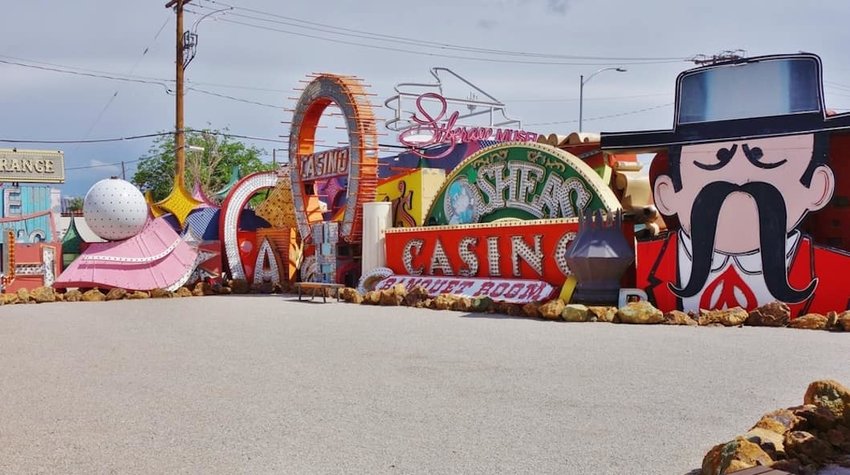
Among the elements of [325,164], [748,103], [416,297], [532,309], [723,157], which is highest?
[748,103]

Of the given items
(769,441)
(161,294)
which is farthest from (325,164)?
(769,441)

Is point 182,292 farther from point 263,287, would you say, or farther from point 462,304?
point 462,304

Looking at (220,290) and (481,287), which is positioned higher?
(481,287)

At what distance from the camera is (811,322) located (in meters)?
10.8

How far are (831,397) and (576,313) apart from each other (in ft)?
26.0

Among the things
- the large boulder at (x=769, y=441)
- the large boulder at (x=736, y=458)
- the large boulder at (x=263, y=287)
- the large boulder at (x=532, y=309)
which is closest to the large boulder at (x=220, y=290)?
the large boulder at (x=263, y=287)

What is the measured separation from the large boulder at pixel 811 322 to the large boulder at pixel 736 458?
7503 millimetres

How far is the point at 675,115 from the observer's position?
41.8 ft

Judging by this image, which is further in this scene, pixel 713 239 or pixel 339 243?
pixel 339 243

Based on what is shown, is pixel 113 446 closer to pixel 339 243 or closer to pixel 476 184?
pixel 476 184

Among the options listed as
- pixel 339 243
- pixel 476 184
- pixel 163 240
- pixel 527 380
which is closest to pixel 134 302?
pixel 163 240

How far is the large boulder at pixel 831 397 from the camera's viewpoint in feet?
14.9

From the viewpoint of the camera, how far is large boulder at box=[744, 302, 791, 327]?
36.7 ft

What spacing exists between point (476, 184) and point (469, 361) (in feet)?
29.6
